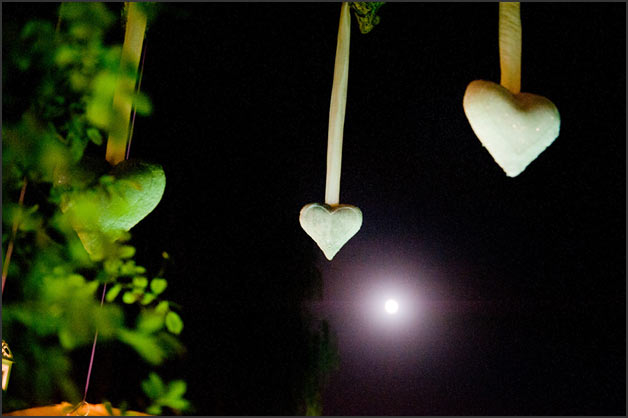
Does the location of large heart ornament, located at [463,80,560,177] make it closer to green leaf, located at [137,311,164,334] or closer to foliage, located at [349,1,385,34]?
foliage, located at [349,1,385,34]

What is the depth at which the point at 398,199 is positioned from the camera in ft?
5.02

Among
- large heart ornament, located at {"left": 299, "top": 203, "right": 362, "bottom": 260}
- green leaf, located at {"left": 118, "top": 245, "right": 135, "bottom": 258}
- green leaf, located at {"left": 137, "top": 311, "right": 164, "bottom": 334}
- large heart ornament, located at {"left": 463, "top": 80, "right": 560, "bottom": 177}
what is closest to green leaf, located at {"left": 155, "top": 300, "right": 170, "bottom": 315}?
green leaf, located at {"left": 137, "top": 311, "right": 164, "bottom": 334}

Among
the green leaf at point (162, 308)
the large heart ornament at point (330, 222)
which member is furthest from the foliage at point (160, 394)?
the large heart ornament at point (330, 222)

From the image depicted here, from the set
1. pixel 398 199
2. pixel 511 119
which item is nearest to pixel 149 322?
pixel 511 119

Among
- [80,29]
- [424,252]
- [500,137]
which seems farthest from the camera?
[424,252]

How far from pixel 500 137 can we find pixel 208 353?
4.37ft

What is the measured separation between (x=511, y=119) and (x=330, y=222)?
1.12 ft

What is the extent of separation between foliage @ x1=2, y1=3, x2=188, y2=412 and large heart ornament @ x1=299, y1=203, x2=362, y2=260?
0.28m

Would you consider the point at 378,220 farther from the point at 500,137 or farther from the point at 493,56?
the point at 500,137

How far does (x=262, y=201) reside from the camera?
1706mm

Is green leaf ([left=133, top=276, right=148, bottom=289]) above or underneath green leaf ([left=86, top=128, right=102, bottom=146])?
underneath

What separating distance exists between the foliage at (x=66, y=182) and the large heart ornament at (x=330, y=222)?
0.28 m

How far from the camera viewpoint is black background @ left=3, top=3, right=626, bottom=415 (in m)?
1.32

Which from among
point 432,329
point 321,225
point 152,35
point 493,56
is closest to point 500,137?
point 321,225
